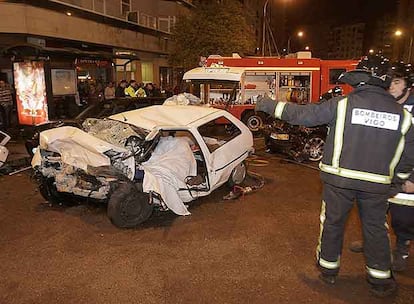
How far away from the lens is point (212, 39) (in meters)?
23.0

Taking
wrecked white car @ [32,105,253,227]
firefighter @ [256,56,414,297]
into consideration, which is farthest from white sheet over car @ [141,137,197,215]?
firefighter @ [256,56,414,297]

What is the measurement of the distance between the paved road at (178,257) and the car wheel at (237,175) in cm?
60

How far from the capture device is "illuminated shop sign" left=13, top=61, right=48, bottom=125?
12.1 meters

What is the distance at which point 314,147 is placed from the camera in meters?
9.53

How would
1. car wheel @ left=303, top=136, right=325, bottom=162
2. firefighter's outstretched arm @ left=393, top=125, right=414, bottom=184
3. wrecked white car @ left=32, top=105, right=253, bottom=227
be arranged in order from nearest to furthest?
firefighter's outstretched arm @ left=393, top=125, right=414, bottom=184
wrecked white car @ left=32, top=105, right=253, bottom=227
car wheel @ left=303, top=136, right=325, bottom=162

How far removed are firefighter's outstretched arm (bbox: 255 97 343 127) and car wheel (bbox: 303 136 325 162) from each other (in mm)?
6210

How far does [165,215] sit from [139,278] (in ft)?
5.90

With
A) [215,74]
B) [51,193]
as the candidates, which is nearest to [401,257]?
[51,193]

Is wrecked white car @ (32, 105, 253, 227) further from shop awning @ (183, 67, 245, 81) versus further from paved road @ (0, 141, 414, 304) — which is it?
shop awning @ (183, 67, 245, 81)

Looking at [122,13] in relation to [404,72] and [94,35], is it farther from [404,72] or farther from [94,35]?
[404,72]

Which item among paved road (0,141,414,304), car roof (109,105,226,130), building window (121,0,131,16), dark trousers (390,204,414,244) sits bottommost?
paved road (0,141,414,304)

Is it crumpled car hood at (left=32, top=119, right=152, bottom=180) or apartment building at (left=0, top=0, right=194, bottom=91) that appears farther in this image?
apartment building at (left=0, top=0, right=194, bottom=91)

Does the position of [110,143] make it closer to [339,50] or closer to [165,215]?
[165,215]

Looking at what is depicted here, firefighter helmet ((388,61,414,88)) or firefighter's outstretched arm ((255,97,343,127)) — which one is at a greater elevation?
firefighter helmet ((388,61,414,88))
